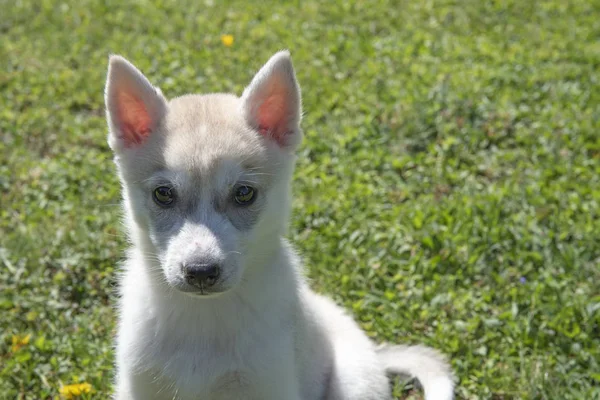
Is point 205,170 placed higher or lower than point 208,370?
higher

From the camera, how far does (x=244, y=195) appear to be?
3.28 m

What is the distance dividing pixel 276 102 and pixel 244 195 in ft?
1.69

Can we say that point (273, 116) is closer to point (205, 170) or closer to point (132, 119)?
point (205, 170)

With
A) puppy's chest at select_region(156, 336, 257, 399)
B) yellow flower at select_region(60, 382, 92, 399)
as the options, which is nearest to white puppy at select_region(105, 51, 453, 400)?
puppy's chest at select_region(156, 336, 257, 399)

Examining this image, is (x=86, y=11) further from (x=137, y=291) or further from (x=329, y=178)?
(x=137, y=291)

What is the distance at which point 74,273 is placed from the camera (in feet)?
16.1

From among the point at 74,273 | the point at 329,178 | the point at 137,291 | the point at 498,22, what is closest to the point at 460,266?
the point at 329,178

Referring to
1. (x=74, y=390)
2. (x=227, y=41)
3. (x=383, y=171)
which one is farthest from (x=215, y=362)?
(x=227, y=41)

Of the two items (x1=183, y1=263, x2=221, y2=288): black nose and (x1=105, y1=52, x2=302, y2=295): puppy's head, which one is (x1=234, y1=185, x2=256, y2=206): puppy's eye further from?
(x1=183, y1=263, x2=221, y2=288): black nose

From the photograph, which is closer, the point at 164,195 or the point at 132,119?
the point at 164,195

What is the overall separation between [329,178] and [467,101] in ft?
5.23

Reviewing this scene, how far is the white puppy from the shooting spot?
126 inches

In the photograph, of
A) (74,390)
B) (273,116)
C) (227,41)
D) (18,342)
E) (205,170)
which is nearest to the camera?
(205,170)

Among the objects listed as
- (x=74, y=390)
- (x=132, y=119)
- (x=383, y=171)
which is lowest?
(x=74, y=390)
